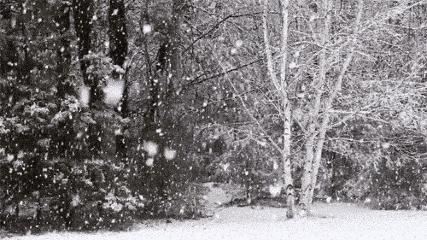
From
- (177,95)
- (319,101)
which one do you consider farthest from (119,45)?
(319,101)

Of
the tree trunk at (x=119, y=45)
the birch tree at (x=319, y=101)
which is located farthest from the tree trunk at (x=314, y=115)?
the tree trunk at (x=119, y=45)

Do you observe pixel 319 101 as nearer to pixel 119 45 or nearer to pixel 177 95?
pixel 177 95

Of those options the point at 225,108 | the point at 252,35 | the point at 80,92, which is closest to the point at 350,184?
the point at 225,108

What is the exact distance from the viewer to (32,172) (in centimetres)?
1620

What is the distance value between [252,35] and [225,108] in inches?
156

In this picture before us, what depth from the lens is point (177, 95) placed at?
19.2 meters

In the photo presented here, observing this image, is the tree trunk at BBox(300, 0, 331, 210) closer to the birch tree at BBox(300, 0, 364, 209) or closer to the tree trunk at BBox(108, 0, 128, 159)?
the birch tree at BBox(300, 0, 364, 209)

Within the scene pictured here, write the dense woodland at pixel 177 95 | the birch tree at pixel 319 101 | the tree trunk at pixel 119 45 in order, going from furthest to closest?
the tree trunk at pixel 119 45
the dense woodland at pixel 177 95
the birch tree at pixel 319 101

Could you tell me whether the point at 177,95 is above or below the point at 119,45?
below

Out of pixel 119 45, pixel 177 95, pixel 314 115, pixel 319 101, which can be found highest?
pixel 119 45

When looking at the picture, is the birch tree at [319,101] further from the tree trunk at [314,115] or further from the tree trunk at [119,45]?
the tree trunk at [119,45]

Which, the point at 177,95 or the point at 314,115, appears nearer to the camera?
the point at 314,115

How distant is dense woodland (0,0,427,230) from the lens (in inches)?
630

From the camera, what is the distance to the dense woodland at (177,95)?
630 inches
